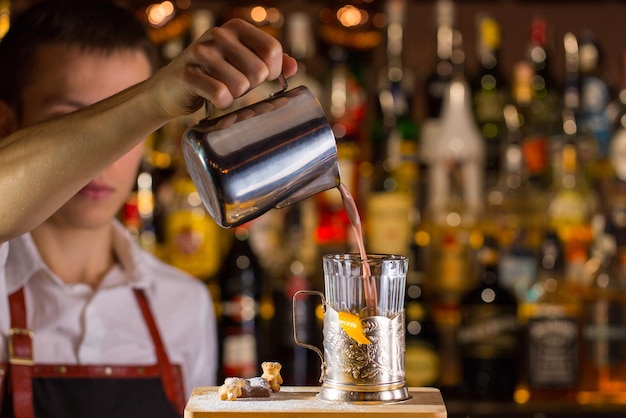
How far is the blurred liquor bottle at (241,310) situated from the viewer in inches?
82.1

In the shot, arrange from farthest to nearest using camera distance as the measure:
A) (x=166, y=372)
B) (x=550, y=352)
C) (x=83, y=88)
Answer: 1. (x=550, y=352)
2. (x=166, y=372)
3. (x=83, y=88)

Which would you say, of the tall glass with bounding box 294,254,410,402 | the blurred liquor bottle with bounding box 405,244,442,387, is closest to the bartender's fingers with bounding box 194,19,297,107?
the tall glass with bounding box 294,254,410,402

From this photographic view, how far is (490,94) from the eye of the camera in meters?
2.35

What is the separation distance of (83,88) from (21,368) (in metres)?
0.38

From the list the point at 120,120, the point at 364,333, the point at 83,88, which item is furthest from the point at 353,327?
the point at 83,88

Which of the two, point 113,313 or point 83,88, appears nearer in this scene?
point 83,88

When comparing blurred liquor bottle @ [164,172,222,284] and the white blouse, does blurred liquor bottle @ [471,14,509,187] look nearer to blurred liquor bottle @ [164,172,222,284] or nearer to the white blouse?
blurred liquor bottle @ [164,172,222,284]

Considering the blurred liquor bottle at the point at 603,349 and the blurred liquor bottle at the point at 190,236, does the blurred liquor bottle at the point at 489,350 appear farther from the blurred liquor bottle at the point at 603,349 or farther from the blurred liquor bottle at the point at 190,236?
the blurred liquor bottle at the point at 190,236

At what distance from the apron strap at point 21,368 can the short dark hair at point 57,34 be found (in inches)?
11.8

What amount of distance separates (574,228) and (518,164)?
0.20 meters

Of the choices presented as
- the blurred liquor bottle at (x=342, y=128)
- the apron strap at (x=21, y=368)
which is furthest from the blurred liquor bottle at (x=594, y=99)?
the apron strap at (x=21, y=368)

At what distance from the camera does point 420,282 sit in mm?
2289

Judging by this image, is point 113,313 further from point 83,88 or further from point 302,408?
point 302,408

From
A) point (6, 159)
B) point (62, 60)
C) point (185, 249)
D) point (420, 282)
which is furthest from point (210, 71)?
point (420, 282)
